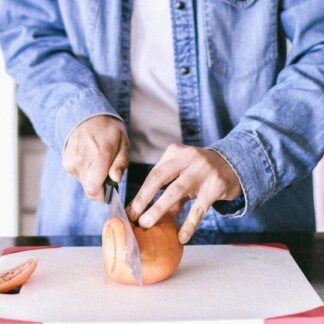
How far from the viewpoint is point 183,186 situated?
909 mm

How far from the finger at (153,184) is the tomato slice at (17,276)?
119 millimetres

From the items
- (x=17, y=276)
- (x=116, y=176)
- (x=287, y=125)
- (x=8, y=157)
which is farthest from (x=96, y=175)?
(x=8, y=157)

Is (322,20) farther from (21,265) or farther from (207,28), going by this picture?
(21,265)

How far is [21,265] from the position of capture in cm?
96

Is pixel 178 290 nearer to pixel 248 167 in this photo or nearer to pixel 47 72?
pixel 248 167

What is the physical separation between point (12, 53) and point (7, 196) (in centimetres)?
102

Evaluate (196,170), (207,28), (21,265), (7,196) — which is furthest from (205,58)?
(7,196)

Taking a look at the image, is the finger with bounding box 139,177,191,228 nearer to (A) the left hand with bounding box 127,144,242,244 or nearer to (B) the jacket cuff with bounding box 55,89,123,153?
(A) the left hand with bounding box 127,144,242,244

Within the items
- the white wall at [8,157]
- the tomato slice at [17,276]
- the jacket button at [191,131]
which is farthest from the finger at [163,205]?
the white wall at [8,157]

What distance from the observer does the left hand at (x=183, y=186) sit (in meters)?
0.90

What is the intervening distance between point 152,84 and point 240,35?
0.13m

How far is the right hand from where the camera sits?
953 mm

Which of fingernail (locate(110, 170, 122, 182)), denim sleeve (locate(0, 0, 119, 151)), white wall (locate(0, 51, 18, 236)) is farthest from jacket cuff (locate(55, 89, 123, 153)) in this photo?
white wall (locate(0, 51, 18, 236))

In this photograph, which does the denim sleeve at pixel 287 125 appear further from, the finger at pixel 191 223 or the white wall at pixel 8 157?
the white wall at pixel 8 157
